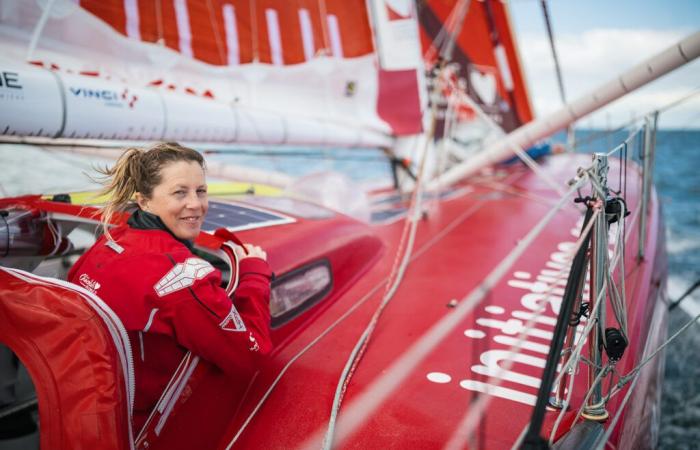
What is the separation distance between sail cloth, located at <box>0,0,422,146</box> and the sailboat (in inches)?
0.4

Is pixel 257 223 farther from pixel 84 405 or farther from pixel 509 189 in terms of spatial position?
pixel 509 189

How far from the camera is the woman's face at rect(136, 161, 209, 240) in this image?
4.48 feet

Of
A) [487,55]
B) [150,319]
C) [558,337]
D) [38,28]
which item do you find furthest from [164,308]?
[487,55]

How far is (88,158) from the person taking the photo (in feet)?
11.7

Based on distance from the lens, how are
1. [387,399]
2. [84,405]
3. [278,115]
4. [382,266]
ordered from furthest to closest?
[278,115] → [382,266] → [387,399] → [84,405]

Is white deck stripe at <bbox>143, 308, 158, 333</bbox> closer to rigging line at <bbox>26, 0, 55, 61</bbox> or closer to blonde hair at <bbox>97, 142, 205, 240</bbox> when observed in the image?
blonde hair at <bbox>97, 142, 205, 240</bbox>

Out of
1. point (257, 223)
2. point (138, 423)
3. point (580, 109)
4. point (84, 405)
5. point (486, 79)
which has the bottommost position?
point (138, 423)

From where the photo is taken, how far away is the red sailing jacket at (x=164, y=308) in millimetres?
1194

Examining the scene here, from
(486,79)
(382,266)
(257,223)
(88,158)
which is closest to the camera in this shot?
(257,223)

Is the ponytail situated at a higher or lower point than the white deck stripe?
higher

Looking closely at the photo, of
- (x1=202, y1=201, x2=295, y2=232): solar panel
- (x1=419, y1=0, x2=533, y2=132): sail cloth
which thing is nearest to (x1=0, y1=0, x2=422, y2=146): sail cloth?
(x1=202, y1=201, x2=295, y2=232): solar panel

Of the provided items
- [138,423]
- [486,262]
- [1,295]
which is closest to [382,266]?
[486,262]

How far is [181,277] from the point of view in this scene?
120cm

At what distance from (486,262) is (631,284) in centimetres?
68
